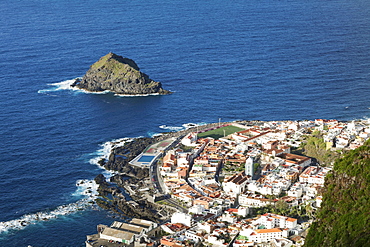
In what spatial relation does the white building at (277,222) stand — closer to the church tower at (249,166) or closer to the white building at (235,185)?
the white building at (235,185)

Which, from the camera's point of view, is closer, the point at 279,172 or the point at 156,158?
the point at 279,172

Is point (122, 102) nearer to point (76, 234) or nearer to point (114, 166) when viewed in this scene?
point (114, 166)

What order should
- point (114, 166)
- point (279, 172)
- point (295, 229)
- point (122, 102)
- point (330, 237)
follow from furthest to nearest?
point (122, 102) → point (114, 166) → point (279, 172) → point (295, 229) → point (330, 237)

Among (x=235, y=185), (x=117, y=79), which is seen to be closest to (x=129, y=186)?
(x=235, y=185)

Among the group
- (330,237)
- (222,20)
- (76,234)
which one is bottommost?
(76,234)

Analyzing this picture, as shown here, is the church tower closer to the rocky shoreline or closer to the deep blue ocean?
the rocky shoreline

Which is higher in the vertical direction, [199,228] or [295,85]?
[295,85]

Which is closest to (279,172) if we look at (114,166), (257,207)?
(257,207)

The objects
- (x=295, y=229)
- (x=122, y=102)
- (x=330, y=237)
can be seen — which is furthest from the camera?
(x=122, y=102)
